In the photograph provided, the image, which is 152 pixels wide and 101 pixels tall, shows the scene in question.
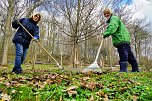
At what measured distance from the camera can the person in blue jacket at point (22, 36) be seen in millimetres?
6129

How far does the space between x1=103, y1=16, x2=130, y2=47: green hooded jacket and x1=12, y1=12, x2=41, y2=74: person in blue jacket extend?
6.69ft

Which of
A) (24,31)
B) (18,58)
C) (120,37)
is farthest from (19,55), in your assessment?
(120,37)

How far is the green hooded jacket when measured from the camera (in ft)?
22.4

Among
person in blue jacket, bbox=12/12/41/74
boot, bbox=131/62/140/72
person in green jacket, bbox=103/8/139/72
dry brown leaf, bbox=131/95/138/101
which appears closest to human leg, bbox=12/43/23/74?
person in blue jacket, bbox=12/12/41/74

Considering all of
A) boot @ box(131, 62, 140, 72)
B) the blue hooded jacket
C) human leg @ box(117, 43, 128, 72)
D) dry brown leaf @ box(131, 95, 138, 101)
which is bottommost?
dry brown leaf @ box(131, 95, 138, 101)

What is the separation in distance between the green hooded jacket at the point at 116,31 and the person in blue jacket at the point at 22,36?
2041mm

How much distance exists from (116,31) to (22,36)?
2.84m

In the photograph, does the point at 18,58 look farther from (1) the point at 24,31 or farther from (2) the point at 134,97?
(2) the point at 134,97

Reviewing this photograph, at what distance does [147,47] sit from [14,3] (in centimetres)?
3979

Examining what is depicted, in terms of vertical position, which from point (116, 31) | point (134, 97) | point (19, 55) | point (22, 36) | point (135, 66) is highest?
point (116, 31)

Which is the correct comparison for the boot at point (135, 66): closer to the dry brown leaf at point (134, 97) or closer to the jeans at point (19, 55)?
the jeans at point (19, 55)

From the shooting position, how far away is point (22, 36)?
6.34 m

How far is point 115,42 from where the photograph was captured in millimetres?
7145

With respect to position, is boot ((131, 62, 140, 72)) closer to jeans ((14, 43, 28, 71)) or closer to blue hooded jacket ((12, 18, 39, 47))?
blue hooded jacket ((12, 18, 39, 47))
